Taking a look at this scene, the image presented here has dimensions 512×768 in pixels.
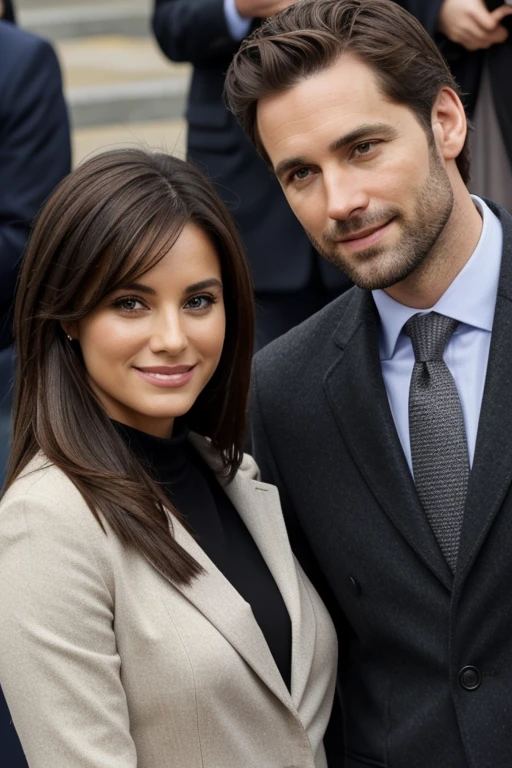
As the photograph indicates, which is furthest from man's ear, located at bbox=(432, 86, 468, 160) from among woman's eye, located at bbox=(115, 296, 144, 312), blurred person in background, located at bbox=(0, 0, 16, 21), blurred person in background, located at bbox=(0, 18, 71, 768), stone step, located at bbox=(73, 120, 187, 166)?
stone step, located at bbox=(73, 120, 187, 166)

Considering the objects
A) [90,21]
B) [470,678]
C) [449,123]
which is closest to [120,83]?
[90,21]

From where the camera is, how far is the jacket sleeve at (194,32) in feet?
12.8

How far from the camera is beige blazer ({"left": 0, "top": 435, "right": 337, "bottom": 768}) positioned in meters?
2.36

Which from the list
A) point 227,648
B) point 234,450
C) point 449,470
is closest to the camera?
point 227,648

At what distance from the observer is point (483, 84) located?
12.1 ft

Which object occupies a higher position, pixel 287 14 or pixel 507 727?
pixel 287 14

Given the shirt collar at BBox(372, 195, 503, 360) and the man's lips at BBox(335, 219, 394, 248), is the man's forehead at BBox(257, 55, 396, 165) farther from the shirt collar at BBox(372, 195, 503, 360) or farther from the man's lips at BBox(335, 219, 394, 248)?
the shirt collar at BBox(372, 195, 503, 360)

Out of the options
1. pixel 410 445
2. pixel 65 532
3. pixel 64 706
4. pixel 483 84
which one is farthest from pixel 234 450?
pixel 483 84

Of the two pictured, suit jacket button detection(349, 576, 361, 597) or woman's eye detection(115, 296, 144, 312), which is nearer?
woman's eye detection(115, 296, 144, 312)

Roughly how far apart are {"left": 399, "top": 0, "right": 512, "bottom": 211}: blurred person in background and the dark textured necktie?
1013 mm

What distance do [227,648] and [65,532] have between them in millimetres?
370

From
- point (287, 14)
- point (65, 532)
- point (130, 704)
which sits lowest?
point (130, 704)

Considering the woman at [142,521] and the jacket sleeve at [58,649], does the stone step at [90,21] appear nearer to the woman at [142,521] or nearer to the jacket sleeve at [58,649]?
the woman at [142,521]

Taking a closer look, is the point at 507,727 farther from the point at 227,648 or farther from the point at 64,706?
the point at 64,706
